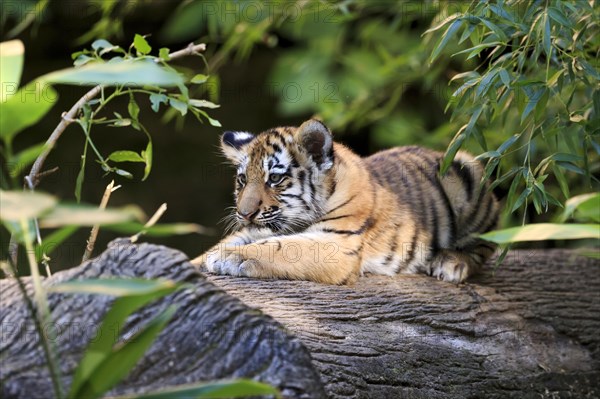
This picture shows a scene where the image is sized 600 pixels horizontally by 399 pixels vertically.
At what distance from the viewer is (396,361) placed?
2422mm

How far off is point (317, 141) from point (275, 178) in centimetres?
23

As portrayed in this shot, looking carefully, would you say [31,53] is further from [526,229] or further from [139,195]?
[526,229]

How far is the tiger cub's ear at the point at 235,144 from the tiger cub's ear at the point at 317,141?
0.83ft

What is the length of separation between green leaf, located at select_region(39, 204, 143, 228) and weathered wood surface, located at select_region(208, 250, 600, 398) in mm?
1068

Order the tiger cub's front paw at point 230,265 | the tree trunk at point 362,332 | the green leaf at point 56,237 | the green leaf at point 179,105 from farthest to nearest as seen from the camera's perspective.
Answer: the tiger cub's front paw at point 230,265 < the green leaf at point 179,105 < the tree trunk at point 362,332 < the green leaf at point 56,237

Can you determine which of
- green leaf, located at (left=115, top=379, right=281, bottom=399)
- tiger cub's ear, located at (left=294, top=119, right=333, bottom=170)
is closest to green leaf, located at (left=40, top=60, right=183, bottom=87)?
green leaf, located at (left=115, top=379, right=281, bottom=399)

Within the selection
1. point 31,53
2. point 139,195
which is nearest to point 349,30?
point 139,195

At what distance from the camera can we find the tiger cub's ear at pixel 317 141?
3.23 m

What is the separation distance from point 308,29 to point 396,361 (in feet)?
12.4

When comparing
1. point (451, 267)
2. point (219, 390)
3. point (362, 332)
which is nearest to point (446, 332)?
point (362, 332)

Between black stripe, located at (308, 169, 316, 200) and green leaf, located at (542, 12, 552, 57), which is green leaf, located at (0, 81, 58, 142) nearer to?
green leaf, located at (542, 12, 552, 57)

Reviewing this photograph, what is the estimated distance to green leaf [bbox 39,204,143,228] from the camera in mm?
1220

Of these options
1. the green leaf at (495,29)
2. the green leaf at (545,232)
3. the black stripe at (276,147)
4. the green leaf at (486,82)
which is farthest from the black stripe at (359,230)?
the green leaf at (545,232)

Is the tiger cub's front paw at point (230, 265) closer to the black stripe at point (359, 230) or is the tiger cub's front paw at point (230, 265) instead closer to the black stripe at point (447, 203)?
the black stripe at point (359, 230)
